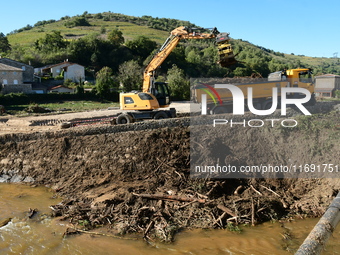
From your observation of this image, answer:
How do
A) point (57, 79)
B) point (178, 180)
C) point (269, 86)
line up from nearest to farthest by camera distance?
point (178, 180), point (269, 86), point (57, 79)

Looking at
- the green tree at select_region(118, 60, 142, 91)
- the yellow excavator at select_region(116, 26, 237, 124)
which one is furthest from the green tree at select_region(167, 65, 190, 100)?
the yellow excavator at select_region(116, 26, 237, 124)

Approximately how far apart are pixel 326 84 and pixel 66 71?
38516 millimetres

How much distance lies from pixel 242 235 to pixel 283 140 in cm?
502

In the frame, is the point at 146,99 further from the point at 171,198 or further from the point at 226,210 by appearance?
the point at 226,210

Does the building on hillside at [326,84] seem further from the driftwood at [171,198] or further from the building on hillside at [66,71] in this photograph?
the building on hillside at [66,71]

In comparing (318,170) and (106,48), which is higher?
(106,48)

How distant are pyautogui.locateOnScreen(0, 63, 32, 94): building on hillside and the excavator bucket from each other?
30377mm

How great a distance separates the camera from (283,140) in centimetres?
1227

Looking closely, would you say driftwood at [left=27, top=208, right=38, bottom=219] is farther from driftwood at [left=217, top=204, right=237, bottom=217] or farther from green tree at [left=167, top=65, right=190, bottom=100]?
green tree at [left=167, top=65, right=190, bottom=100]

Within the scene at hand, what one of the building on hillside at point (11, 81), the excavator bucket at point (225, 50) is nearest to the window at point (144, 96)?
the excavator bucket at point (225, 50)

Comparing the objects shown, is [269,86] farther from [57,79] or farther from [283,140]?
[57,79]

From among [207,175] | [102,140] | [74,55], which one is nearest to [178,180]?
[207,175]

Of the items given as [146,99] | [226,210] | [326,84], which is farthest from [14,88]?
[326,84]

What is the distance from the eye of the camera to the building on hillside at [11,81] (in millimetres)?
36906
